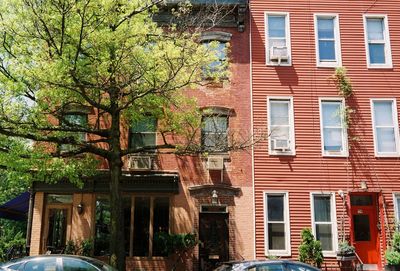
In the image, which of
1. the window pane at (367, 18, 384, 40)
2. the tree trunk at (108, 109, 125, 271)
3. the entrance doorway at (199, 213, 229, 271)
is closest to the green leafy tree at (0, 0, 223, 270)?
the tree trunk at (108, 109, 125, 271)

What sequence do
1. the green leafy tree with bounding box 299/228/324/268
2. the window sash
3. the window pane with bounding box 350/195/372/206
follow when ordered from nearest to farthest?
the green leafy tree with bounding box 299/228/324/268 < the window sash < the window pane with bounding box 350/195/372/206

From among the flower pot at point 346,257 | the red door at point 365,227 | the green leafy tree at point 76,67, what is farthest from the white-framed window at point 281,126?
the green leafy tree at point 76,67

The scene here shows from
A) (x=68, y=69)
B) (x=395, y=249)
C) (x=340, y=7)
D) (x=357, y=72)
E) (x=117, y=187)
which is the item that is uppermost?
(x=340, y=7)

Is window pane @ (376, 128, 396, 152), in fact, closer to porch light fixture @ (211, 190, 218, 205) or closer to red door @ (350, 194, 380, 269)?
red door @ (350, 194, 380, 269)

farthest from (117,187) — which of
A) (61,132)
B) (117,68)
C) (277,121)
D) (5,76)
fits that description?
(277,121)

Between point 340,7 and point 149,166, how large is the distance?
36.8 feet

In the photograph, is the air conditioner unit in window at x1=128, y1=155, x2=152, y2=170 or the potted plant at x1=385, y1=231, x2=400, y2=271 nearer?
the potted plant at x1=385, y1=231, x2=400, y2=271

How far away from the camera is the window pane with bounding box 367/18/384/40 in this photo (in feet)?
66.3

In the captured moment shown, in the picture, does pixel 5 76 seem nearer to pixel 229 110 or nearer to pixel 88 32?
pixel 88 32

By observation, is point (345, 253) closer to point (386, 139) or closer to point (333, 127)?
point (333, 127)

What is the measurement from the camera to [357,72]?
1964cm

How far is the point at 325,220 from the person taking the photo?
18109 millimetres

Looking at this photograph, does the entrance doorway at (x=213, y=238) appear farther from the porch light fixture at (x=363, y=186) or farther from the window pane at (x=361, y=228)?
the porch light fixture at (x=363, y=186)

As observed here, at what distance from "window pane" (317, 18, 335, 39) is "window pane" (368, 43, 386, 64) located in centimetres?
182
